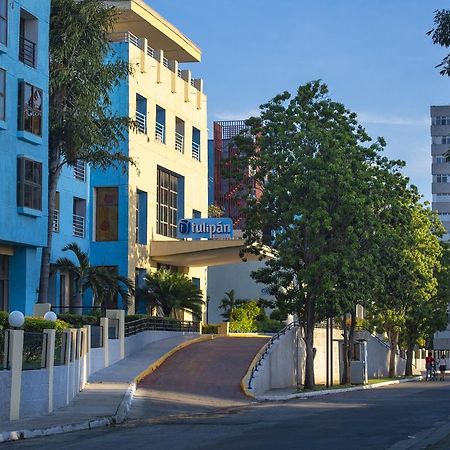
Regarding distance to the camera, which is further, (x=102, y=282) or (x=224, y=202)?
(x=224, y=202)

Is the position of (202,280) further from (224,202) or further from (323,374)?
(224,202)

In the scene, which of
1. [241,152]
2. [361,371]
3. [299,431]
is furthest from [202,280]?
[299,431]

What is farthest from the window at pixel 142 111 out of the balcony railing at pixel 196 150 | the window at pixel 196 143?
the balcony railing at pixel 196 150

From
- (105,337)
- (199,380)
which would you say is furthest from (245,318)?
(199,380)

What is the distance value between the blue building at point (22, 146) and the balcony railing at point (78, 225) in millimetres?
11475

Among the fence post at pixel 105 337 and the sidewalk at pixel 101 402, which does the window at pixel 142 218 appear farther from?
the fence post at pixel 105 337

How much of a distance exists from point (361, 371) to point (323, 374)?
4.60 metres

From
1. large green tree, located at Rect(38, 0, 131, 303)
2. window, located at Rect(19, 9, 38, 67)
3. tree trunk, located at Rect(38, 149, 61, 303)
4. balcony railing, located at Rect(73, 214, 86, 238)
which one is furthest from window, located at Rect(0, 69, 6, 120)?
balcony railing, located at Rect(73, 214, 86, 238)

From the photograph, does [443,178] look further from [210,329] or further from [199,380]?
[199,380]

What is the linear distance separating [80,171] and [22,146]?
1460 centimetres

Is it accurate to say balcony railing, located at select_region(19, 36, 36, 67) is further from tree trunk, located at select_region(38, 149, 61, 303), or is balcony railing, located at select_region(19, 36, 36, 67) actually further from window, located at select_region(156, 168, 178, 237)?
window, located at select_region(156, 168, 178, 237)

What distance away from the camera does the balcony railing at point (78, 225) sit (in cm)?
5412

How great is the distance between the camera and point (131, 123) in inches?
1761

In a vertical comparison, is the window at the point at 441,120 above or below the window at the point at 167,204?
above
